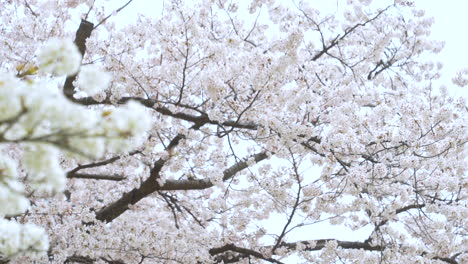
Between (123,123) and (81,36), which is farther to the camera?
(81,36)

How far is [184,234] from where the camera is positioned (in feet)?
21.2

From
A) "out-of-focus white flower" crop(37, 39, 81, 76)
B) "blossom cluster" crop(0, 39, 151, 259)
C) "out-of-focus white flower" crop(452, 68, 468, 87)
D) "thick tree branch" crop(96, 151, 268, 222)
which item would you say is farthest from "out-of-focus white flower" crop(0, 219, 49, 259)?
"out-of-focus white flower" crop(452, 68, 468, 87)

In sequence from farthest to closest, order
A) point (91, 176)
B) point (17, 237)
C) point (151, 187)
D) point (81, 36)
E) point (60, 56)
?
point (91, 176), point (151, 187), point (81, 36), point (17, 237), point (60, 56)

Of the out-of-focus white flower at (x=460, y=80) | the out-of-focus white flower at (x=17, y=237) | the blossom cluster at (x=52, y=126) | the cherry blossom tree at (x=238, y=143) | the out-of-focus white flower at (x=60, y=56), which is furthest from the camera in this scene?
the out-of-focus white flower at (x=460, y=80)

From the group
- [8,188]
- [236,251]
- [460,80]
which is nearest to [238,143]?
[236,251]

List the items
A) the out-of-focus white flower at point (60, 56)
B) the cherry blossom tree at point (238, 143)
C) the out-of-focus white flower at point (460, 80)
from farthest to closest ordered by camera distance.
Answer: the out-of-focus white flower at point (460, 80), the cherry blossom tree at point (238, 143), the out-of-focus white flower at point (60, 56)

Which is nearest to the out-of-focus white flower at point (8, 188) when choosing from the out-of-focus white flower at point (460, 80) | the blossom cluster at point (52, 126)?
the blossom cluster at point (52, 126)

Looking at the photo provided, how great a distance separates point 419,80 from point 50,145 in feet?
28.1

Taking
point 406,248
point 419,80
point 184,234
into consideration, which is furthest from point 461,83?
point 184,234

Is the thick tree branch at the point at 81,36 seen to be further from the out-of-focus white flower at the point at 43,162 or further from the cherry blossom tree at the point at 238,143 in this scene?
the out-of-focus white flower at the point at 43,162

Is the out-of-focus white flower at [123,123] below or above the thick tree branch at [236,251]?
below

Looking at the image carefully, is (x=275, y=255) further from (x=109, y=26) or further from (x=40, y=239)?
(x=40, y=239)

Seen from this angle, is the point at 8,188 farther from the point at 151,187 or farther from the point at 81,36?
the point at 151,187

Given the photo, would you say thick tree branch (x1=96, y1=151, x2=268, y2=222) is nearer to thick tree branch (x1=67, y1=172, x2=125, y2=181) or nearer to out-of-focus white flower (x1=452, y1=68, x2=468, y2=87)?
thick tree branch (x1=67, y1=172, x2=125, y2=181)
